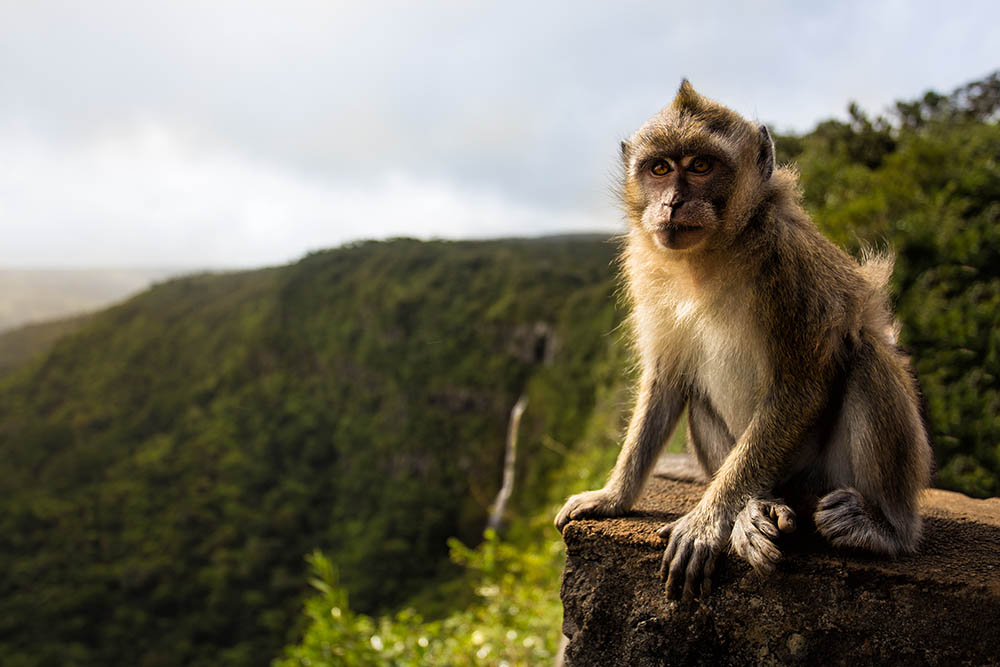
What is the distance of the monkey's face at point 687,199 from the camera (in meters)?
2.95

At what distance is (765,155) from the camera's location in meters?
3.22

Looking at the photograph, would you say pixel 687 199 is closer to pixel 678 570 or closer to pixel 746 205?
pixel 746 205

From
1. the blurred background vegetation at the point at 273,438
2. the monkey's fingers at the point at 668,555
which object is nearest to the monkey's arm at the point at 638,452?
the monkey's fingers at the point at 668,555

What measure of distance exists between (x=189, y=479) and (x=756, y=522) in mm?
87861

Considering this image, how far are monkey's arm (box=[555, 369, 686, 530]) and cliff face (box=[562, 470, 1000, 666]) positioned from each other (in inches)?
5.0

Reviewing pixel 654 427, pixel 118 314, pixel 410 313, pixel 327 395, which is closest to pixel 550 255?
pixel 410 313

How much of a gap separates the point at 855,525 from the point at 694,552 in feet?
2.21

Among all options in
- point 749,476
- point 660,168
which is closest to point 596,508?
point 749,476

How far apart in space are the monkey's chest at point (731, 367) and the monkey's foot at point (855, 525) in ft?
1.73

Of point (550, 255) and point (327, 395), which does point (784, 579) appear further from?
point (327, 395)

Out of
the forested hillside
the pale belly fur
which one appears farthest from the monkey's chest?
the forested hillside

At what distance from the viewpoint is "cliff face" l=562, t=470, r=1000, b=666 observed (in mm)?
2607

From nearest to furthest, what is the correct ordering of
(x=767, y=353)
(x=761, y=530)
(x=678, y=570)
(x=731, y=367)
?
(x=761, y=530), (x=678, y=570), (x=767, y=353), (x=731, y=367)

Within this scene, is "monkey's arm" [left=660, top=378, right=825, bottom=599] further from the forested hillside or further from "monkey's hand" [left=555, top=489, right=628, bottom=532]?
the forested hillside
